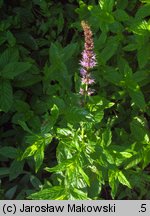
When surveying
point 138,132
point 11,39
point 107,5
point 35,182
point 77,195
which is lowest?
point 77,195

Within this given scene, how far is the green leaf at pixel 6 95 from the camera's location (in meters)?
2.51

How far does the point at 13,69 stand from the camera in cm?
249

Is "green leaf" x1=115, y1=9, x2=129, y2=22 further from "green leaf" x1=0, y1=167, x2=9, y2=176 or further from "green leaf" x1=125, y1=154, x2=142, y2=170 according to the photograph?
"green leaf" x1=0, y1=167, x2=9, y2=176

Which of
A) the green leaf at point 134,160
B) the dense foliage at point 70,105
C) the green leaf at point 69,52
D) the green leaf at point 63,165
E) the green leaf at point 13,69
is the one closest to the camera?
the green leaf at point 63,165

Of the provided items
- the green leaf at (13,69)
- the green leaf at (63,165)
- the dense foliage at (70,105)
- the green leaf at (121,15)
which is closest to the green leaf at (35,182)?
the dense foliage at (70,105)

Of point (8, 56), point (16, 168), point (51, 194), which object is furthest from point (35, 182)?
point (8, 56)

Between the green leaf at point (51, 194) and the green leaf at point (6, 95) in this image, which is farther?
the green leaf at point (6, 95)

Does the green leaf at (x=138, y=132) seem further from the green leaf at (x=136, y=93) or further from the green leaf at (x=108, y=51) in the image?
the green leaf at (x=108, y=51)

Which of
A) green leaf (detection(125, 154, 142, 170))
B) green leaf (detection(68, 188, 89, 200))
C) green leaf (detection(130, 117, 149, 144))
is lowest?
green leaf (detection(68, 188, 89, 200))

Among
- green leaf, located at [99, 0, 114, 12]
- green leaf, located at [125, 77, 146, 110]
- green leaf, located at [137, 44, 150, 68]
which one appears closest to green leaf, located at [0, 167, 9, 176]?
green leaf, located at [125, 77, 146, 110]

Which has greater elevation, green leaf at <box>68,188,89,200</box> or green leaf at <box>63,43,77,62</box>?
green leaf at <box>63,43,77,62</box>

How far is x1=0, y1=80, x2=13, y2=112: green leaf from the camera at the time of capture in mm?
2512

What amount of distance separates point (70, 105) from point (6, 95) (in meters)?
0.45

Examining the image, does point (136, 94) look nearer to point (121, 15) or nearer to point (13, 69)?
point (121, 15)
